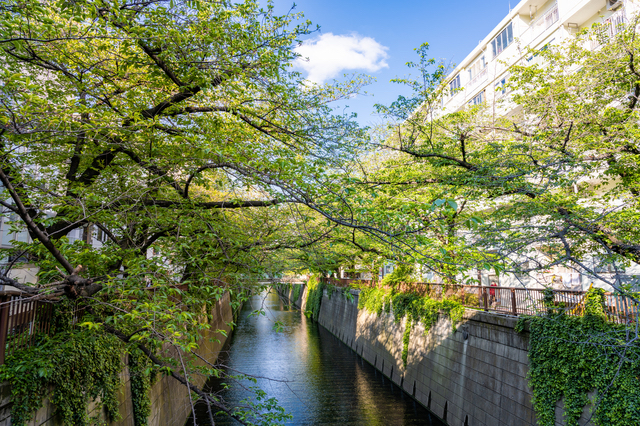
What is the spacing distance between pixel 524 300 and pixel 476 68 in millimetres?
23908

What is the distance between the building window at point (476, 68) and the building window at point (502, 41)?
1.62 m

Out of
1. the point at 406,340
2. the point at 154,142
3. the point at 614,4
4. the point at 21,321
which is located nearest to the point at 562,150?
the point at 154,142

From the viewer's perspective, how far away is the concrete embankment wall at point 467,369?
10.2m

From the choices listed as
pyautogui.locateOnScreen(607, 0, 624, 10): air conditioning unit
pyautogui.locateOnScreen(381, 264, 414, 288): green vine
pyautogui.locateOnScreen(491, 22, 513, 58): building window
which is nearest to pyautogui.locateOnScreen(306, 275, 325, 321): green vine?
pyautogui.locateOnScreen(381, 264, 414, 288): green vine

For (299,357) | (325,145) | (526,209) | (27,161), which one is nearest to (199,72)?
(325,145)

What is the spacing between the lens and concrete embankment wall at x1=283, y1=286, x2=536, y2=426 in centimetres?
1021

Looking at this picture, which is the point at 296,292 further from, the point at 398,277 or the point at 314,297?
the point at 398,277

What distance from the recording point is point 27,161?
8422 millimetres

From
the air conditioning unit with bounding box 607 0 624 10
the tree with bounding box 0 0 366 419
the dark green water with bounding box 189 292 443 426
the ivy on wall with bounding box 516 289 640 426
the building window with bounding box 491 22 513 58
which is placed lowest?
the dark green water with bounding box 189 292 443 426

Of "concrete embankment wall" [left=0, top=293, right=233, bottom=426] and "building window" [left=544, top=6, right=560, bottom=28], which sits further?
"building window" [left=544, top=6, right=560, bottom=28]

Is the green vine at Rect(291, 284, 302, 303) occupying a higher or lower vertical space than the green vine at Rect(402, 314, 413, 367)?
lower

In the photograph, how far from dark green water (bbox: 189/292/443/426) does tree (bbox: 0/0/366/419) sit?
1844 millimetres

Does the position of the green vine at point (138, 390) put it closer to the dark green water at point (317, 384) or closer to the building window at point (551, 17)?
the dark green water at point (317, 384)

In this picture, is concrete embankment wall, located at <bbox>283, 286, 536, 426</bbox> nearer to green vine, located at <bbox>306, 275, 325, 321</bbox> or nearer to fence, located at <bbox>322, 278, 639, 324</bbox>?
fence, located at <bbox>322, 278, 639, 324</bbox>
